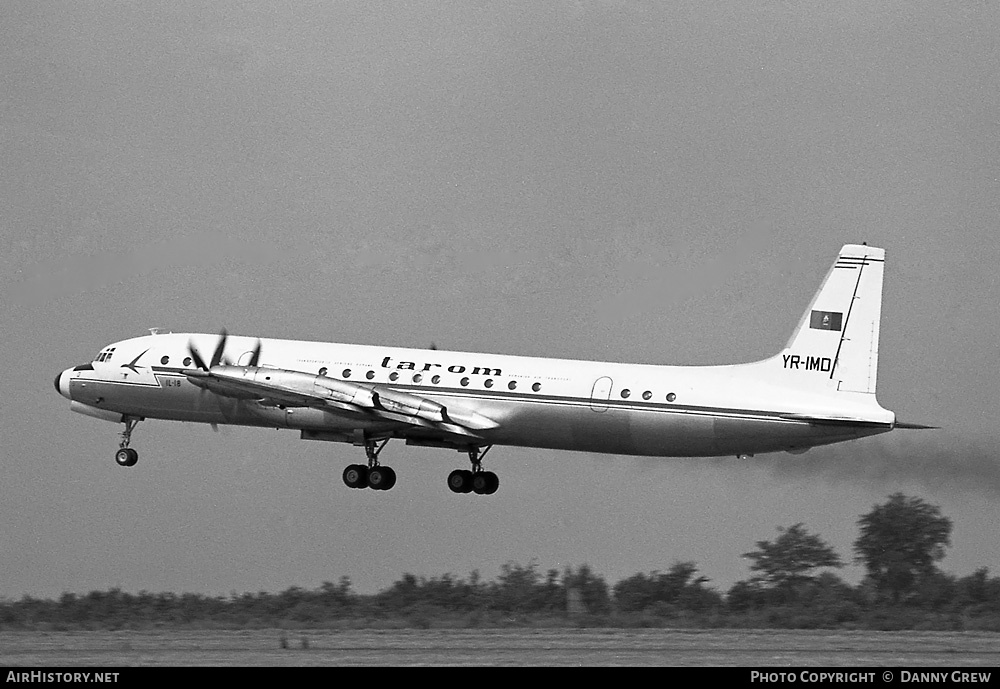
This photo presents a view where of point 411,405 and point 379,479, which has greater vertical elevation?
point 411,405

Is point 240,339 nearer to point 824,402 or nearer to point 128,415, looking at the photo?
point 128,415

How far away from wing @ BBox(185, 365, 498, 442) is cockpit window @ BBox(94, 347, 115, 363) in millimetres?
6466

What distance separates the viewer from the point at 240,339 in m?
55.9

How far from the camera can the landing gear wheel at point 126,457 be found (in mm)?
59469

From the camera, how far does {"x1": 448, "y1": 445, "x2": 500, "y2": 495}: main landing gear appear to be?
55.2m

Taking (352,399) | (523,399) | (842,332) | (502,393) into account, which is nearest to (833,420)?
(842,332)

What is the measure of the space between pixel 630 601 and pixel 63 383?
71.6 feet

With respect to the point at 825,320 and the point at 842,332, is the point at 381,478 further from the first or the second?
the point at 842,332

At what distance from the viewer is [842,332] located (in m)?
48.4

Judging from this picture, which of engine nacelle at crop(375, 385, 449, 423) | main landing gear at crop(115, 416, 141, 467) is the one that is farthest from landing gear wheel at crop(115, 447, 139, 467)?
engine nacelle at crop(375, 385, 449, 423)

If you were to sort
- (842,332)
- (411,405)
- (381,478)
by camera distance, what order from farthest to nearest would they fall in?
(381,478) → (411,405) → (842,332)
